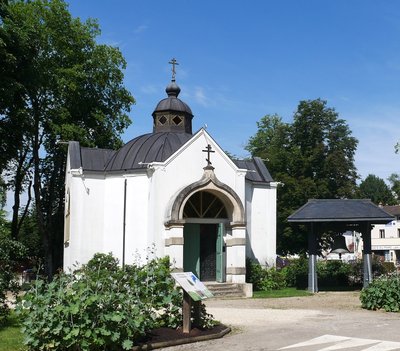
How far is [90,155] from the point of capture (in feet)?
77.3

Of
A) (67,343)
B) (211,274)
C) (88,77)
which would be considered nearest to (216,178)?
(211,274)

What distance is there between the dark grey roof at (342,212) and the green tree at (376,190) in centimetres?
7427

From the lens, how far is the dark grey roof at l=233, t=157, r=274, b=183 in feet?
80.4

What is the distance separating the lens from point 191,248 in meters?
21.3

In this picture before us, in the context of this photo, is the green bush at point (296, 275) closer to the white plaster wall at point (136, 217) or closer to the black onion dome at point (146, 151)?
the white plaster wall at point (136, 217)

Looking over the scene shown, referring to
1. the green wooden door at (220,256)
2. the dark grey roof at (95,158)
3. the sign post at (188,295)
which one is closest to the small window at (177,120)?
the dark grey roof at (95,158)

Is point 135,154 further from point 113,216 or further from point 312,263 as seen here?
point 312,263

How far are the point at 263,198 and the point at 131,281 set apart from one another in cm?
1467

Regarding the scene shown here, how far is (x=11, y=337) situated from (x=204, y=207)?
478 inches

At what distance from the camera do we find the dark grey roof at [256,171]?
24.5 m

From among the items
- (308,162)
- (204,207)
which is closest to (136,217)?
(204,207)

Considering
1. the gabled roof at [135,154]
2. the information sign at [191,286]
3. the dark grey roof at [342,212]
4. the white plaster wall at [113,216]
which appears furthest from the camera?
the gabled roof at [135,154]

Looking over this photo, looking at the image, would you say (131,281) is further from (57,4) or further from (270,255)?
(57,4)

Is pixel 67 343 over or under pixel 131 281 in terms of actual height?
under
